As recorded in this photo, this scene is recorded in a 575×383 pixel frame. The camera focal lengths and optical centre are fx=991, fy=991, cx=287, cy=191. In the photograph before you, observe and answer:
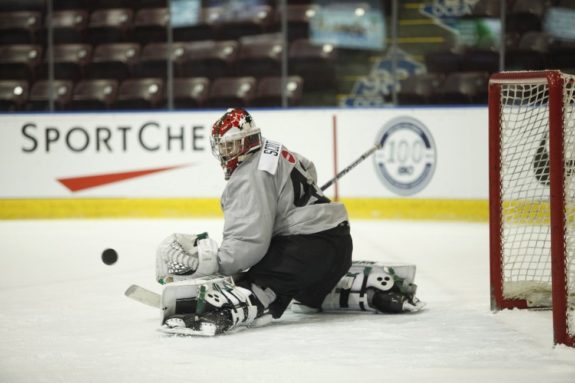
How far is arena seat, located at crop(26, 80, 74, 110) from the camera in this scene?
9.13 m

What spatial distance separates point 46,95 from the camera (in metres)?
9.17

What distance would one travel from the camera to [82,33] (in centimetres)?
1006

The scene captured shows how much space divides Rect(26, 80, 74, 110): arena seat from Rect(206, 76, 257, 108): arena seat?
4.48ft

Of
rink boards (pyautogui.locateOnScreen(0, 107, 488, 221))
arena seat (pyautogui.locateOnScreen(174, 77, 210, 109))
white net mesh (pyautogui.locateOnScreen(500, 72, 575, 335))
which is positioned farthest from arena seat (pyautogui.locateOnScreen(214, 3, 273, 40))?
white net mesh (pyautogui.locateOnScreen(500, 72, 575, 335))

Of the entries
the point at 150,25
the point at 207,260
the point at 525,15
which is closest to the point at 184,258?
the point at 207,260

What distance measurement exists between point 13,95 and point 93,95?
29.4 inches

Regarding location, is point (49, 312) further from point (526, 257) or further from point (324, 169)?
point (324, 169)

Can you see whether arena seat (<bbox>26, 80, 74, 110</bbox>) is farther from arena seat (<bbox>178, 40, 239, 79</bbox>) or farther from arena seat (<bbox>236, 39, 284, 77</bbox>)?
arena seat (<bbox>236, 39, 284, 77</bbox>)

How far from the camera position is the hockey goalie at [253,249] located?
363 centimetres

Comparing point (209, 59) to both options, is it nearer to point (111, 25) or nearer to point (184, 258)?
point (111, 25)

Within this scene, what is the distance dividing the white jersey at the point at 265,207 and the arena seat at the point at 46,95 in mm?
5713

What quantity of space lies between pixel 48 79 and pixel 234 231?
6.02 metres

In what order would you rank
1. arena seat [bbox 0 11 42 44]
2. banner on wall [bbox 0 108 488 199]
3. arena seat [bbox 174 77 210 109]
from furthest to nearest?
1. arena seat [bbox 0 11 42 44]
2. arena seat [bbox 174 77 210 109]
3. banner on wall [bbox 0 108 488 199]

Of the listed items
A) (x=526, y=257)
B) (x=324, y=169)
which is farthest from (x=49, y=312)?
(x=324, y=169)
